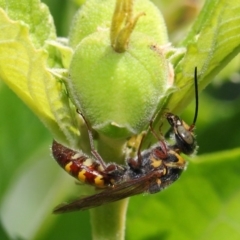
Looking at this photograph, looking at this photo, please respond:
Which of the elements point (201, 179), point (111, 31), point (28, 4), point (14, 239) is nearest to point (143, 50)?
point (111, 31)

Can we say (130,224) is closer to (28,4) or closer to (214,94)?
(28,4)

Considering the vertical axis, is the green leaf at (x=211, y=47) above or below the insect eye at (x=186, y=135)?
above

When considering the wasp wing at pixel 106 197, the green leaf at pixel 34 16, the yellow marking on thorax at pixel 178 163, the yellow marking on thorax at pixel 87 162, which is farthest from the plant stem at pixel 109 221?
the green leaf at pixel 34 16

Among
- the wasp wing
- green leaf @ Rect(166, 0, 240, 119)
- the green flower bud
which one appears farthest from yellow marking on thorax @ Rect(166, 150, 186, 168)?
the green flower bud

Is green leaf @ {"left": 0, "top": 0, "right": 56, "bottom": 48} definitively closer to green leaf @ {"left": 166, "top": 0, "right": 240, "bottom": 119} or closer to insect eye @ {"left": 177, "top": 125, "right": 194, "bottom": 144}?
green leaf @ {"left": 166, "top": 0, "right": 240, "bottom": 119}

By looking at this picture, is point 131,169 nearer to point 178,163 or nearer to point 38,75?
point 178,163

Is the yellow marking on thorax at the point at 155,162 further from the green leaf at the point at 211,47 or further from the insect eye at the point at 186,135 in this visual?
the green leaf at the point at 211,47
